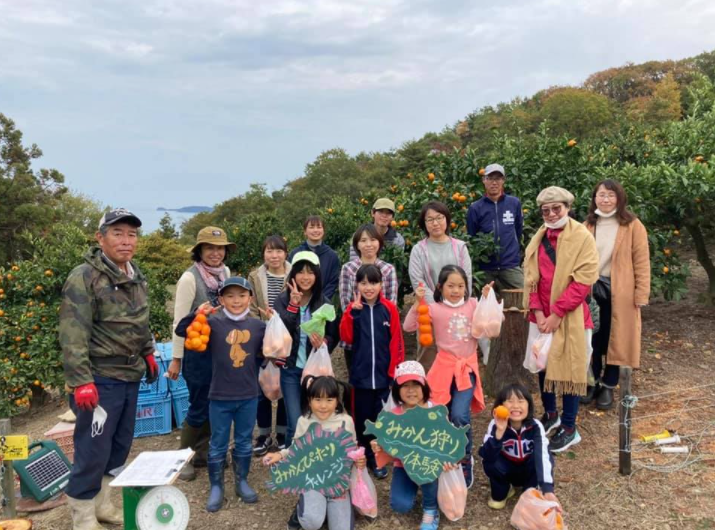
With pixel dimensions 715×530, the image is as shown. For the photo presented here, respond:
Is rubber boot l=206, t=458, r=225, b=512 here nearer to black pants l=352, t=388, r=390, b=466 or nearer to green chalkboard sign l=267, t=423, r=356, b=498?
green chalkboard sign l=267, t=423, r=356, b=498

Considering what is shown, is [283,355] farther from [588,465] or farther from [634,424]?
[634,424]

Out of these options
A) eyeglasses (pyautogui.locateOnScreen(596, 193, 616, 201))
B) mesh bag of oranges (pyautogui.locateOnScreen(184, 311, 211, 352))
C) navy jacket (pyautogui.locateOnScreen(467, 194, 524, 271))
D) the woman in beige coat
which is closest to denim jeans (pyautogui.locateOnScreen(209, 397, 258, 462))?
mesh bag of oranges (pyautogui.locateOnScreen(184, 311, 211, 352))

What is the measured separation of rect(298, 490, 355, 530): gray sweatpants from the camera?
125 inches

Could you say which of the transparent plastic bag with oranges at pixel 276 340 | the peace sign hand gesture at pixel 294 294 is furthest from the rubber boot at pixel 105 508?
the peace sign hand gesture at pixel 294 294

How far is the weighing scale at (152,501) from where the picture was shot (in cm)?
280

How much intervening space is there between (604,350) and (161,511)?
374 cm

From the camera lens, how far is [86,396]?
2.97m

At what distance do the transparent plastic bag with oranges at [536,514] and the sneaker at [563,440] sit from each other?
878mm

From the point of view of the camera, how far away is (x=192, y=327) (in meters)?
3.41

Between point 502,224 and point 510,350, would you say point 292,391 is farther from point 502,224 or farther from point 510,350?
point 502,224

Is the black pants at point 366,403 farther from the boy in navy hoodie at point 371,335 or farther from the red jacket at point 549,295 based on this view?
the red jacket at point 549,295

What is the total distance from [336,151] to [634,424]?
89.5 ft

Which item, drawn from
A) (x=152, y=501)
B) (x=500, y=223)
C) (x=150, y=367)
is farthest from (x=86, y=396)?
(x=500, y=223)

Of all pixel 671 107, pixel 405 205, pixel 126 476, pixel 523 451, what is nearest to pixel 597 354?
pixel 523 451
